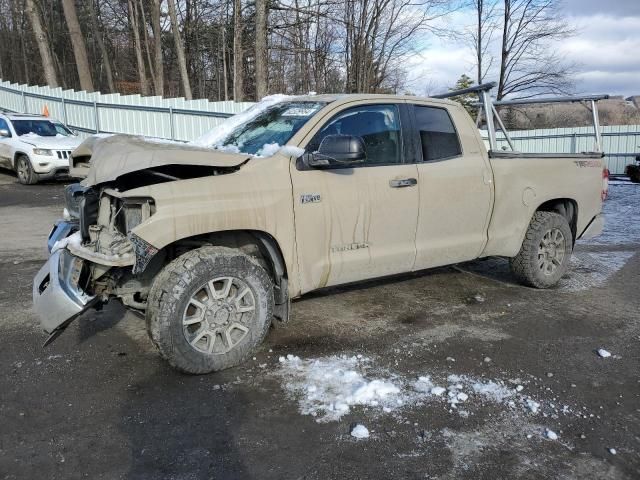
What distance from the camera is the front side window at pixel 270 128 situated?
4254 mm

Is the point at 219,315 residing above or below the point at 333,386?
above

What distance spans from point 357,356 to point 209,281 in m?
1.23

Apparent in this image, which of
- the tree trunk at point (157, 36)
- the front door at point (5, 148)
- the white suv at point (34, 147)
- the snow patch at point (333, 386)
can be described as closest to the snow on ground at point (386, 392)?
the snow patch at point (333, 386)

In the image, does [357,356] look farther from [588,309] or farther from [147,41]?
[147,41]

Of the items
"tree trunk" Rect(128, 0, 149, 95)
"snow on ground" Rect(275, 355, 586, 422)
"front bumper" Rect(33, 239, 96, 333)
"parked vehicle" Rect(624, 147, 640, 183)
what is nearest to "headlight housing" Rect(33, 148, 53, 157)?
"front bumper" Rect(33, 239, 96, 333)

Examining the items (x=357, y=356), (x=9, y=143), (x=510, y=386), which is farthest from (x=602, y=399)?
(x=9, y=143)

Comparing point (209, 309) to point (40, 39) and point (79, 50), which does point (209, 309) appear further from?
point (40, 39)

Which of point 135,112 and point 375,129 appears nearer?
point 375,129

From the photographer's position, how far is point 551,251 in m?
5.81

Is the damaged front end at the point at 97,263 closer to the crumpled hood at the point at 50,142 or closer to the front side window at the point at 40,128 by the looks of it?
the crumpled hood at the point at 50,142

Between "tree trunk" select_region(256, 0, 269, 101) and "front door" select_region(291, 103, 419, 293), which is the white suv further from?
"front door" select_region(291, 103, 419, 293)

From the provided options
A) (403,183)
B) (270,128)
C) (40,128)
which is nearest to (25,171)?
(40,128)

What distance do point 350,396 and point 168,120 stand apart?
14.3 metres

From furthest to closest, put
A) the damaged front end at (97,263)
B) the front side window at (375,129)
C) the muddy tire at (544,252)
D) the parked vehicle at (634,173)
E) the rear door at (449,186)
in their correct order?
the parked vehicle at (634,173), the muddy tire at (544,252), the rear door at (449,186), the front side window at (375,129), the damaged front end at (97,263)
